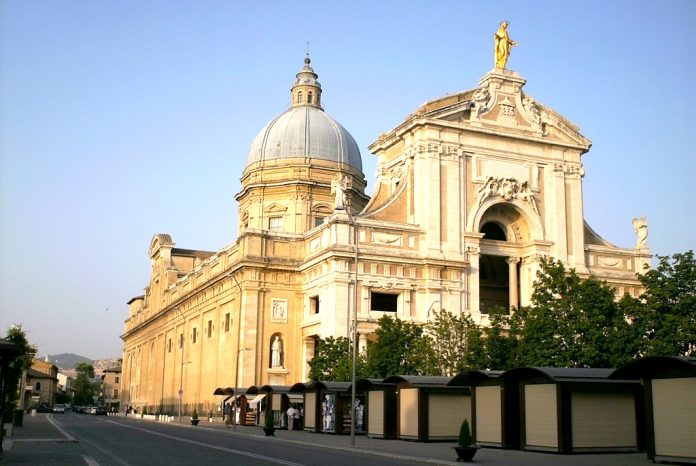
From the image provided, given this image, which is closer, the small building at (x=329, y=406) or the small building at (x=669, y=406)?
the small building at (x=669, y=406)

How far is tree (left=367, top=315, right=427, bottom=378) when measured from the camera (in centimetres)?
4994

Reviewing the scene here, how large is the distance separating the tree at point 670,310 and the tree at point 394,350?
13.1m

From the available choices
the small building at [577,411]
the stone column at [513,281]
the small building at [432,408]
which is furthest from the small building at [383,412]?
the stone column at [513,281]

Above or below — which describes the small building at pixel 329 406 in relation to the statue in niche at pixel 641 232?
below

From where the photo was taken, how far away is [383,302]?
62438mm

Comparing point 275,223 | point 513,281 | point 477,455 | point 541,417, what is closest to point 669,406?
point 541,417

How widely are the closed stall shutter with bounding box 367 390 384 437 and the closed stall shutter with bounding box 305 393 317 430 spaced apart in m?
5.75

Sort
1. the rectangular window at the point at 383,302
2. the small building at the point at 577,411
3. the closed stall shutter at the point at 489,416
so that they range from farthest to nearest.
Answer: the rectangular window at the point at 383,302 < the closed stall shutter at the point at 489,416 < the small building at the point at 577,411

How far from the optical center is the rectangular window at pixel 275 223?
83.4 metres

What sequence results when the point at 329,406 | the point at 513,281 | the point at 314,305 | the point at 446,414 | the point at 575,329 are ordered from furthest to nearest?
the point at 314,305 → the point at 513,281 → the point at 329,406 → the point at 575,329 → the point at 446,414

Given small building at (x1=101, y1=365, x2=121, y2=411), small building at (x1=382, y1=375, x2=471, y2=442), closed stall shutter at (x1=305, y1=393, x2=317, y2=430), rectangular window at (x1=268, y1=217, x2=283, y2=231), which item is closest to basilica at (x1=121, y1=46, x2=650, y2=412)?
closed stall shutter at (x1=305, y1=393, x2=317, y2=430)

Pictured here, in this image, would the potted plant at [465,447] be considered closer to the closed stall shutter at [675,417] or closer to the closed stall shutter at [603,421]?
the closed stall shutter at [603,421]

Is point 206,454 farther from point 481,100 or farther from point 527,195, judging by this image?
point 481,100

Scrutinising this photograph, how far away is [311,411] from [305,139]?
43.7 meters
